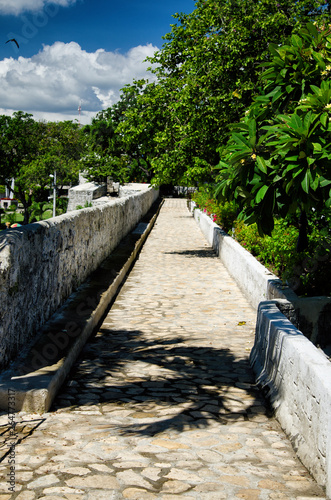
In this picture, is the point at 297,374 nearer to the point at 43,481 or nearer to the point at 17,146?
the point at 43,481

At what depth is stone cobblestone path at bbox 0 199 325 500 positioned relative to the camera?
3.39 m

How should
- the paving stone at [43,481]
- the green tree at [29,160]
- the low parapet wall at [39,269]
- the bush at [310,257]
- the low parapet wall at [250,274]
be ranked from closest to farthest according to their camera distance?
the paving stone at [43,481], the low parapet wall at [39,269], the bush at [310,257], the low parapet wall at [250,274], the green tree at [29,160]

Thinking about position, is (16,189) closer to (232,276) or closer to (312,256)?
(232,276)

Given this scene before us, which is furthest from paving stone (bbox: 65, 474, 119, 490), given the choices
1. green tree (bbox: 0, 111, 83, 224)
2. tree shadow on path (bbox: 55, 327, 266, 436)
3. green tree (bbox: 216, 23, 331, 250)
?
green tree (bbox: 0, 111, 83, 224)

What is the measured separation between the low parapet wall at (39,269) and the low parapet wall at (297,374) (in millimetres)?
2526

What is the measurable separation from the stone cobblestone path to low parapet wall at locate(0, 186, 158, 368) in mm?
749

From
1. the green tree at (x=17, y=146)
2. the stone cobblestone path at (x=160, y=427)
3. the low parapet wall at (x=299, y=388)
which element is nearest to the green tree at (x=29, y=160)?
the green tree at (x=17, y=146)

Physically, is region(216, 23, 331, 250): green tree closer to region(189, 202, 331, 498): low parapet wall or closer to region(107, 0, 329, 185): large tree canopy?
region(189, 202, 331, 498): low parapet wall

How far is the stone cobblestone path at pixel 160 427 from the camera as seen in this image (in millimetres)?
3393

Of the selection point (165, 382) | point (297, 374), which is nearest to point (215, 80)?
point (165, 382)

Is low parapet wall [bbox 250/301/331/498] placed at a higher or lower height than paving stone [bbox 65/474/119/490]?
higher

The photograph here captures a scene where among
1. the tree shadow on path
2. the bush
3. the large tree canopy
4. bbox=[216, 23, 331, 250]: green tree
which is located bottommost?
the tree shadow on path

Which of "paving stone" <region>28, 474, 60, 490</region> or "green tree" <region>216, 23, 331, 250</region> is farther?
"green tree" <region>216, 23, 331, 250</region>
